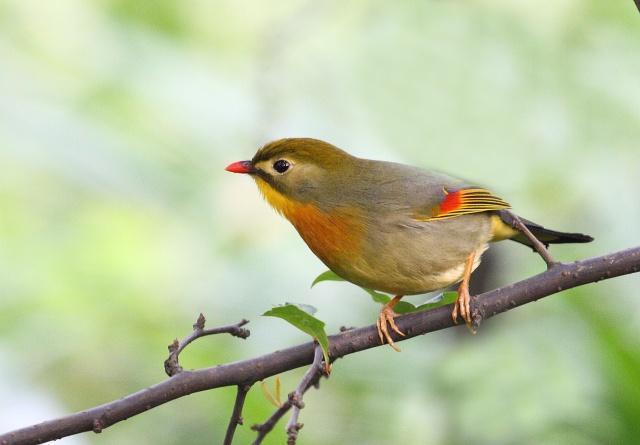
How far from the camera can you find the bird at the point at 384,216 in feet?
12.5

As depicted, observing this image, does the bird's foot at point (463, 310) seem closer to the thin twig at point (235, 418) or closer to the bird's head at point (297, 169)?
the thin twig at point (235, 418)

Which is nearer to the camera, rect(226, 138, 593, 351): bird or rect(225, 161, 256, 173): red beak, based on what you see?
rect(226, 138, 593, 351): bird

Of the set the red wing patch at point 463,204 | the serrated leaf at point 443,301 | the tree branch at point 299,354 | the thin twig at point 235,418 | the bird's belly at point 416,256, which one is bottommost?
the thin twig at point 235,418

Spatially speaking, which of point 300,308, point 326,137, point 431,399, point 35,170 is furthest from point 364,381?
point 35,170

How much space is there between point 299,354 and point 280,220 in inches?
116

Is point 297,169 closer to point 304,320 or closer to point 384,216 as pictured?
point 384,216

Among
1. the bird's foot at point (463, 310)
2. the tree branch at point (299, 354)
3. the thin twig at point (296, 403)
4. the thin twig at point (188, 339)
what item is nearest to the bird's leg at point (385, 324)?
the tree branch at point (299, 354)

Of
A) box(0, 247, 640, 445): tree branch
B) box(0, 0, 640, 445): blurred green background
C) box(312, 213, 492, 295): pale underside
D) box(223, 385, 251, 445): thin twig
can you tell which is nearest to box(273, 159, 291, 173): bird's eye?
box(312, 213, 492, 295): pale underside

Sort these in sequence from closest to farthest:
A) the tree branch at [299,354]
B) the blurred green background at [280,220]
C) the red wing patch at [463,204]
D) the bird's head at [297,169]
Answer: the tree branch at [299,354] < the red wing patch at [463,204] < the bird's head at [297,169] < the blurred green background at [280,220]

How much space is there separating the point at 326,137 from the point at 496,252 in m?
1.18

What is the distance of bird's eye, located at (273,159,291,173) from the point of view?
4125mm

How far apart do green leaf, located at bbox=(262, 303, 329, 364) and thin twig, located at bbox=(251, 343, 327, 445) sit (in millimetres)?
35

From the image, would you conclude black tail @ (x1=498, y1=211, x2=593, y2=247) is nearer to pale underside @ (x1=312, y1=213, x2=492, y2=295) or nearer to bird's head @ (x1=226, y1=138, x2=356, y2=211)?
pale underside @ (x1=312, y1=213, x2=492, y2=295)

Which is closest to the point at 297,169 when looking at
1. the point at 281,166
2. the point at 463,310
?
the point at 281,166
